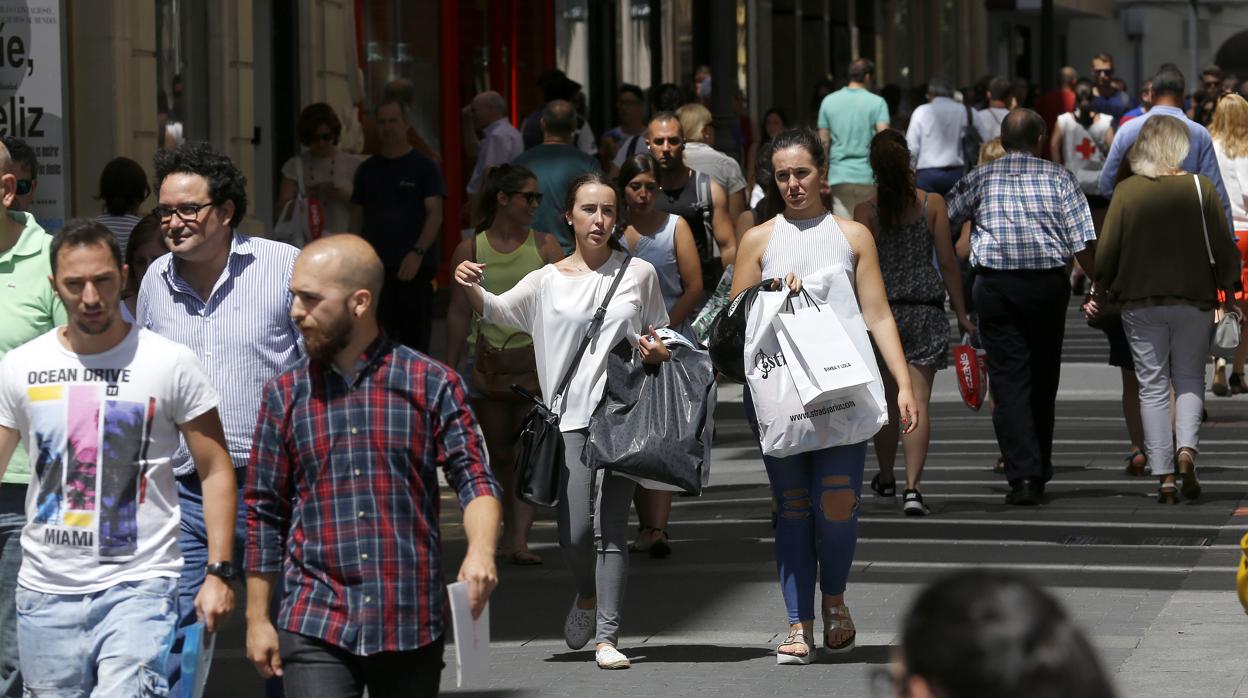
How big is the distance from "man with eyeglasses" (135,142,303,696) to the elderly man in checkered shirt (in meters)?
5.55

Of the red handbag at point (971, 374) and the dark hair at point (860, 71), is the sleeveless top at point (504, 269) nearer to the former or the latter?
the red handbag at point (971, 374)

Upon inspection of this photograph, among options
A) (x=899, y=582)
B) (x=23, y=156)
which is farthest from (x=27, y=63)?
(x=899, y=582)

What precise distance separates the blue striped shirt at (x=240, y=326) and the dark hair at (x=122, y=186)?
14.0 feet

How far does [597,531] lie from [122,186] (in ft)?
12.0

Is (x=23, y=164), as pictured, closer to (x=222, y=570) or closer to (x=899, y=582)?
(x=222, y=570)

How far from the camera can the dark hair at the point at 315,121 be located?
14.4 metres

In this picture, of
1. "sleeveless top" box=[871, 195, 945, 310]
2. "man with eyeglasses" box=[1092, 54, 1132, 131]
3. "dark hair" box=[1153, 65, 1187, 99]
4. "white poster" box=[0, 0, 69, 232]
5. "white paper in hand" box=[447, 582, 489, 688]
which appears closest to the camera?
"white paper in hand" box=[447, 582, 489, 688]

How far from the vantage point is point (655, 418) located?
294 inches

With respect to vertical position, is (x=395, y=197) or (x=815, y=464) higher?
(x=395, y=197)

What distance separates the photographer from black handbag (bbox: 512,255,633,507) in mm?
7430

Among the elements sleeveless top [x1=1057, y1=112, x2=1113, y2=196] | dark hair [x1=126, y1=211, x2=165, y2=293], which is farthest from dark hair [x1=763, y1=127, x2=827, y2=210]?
sleeveless top [x1=1057, y1=112, x2=1113, y2=196]

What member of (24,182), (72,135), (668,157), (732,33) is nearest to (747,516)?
(668,157)

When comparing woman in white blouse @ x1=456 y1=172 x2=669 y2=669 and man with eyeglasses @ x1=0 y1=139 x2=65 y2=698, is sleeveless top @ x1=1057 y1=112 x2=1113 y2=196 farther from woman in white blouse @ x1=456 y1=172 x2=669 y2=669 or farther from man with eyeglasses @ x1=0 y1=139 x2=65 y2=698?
man with eyeglasses @ x1=0 y1=139 x2=65 y2=698

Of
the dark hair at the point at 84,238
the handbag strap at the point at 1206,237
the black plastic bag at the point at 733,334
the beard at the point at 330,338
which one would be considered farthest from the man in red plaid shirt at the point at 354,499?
the handbag strap at the point at 1206,237
